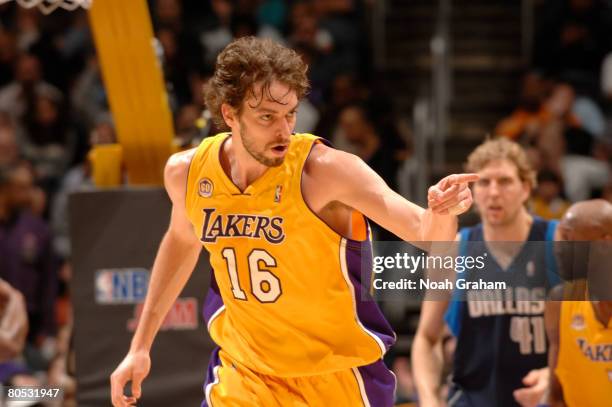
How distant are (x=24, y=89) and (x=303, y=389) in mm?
7940

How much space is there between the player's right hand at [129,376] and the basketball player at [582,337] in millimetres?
1923

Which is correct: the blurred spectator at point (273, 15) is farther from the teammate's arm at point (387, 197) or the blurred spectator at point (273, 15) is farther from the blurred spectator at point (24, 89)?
the teammate's arm at point (387, 197)

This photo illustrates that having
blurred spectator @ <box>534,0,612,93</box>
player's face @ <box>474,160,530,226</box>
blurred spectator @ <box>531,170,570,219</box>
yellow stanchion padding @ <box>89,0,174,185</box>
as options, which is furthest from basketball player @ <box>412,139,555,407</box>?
blurred spectator @ <box>534,0,612,93</box>

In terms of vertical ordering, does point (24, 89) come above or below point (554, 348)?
above

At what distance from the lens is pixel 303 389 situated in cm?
422

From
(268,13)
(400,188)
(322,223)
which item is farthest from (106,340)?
(268,13)

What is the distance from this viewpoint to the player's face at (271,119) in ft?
13.3

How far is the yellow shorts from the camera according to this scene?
4188 mm

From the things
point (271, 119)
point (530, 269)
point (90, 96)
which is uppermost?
point (271, 119)

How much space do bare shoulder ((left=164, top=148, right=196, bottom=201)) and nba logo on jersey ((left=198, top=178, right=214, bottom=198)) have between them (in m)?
0.12

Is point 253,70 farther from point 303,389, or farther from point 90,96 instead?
point 90,96

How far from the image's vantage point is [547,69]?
36.4 ft

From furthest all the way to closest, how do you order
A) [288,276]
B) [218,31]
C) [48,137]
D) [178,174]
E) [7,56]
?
[7,56] < [218,31] < [48,137] < [178,174] < [288,276]

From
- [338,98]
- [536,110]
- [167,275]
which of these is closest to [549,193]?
[536,110]
